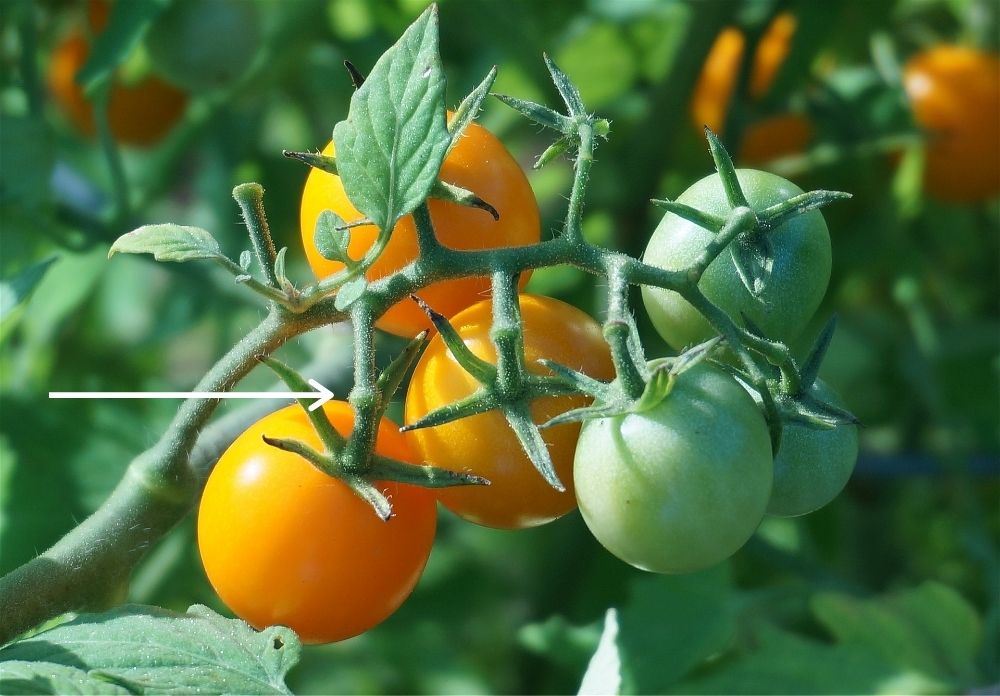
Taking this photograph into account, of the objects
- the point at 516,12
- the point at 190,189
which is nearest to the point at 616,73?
the point at 516,12

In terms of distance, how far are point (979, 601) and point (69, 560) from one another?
4.12 feet

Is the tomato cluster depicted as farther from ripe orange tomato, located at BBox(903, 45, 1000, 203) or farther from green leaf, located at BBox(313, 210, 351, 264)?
ripe orange tomato, located at BBox(903, 45, 1000, 203)

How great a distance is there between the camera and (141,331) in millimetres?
1834

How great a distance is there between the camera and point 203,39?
1.16 m

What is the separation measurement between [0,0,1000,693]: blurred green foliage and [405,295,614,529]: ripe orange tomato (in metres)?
0.24

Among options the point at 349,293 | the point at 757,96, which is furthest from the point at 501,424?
the point at 757,96

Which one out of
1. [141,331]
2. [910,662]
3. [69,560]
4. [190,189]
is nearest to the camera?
[69,560]

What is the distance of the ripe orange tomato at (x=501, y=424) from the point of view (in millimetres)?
694

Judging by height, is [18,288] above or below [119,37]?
below

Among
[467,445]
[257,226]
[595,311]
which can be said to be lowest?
[595,311]

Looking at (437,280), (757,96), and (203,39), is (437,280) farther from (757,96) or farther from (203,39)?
(757,96)

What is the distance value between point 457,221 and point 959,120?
1.00 metres

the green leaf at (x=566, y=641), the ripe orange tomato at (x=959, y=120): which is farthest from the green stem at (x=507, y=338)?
the ripe orange tomato at (x=959, y=120)

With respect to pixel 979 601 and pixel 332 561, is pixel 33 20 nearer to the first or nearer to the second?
pixel 332 561
